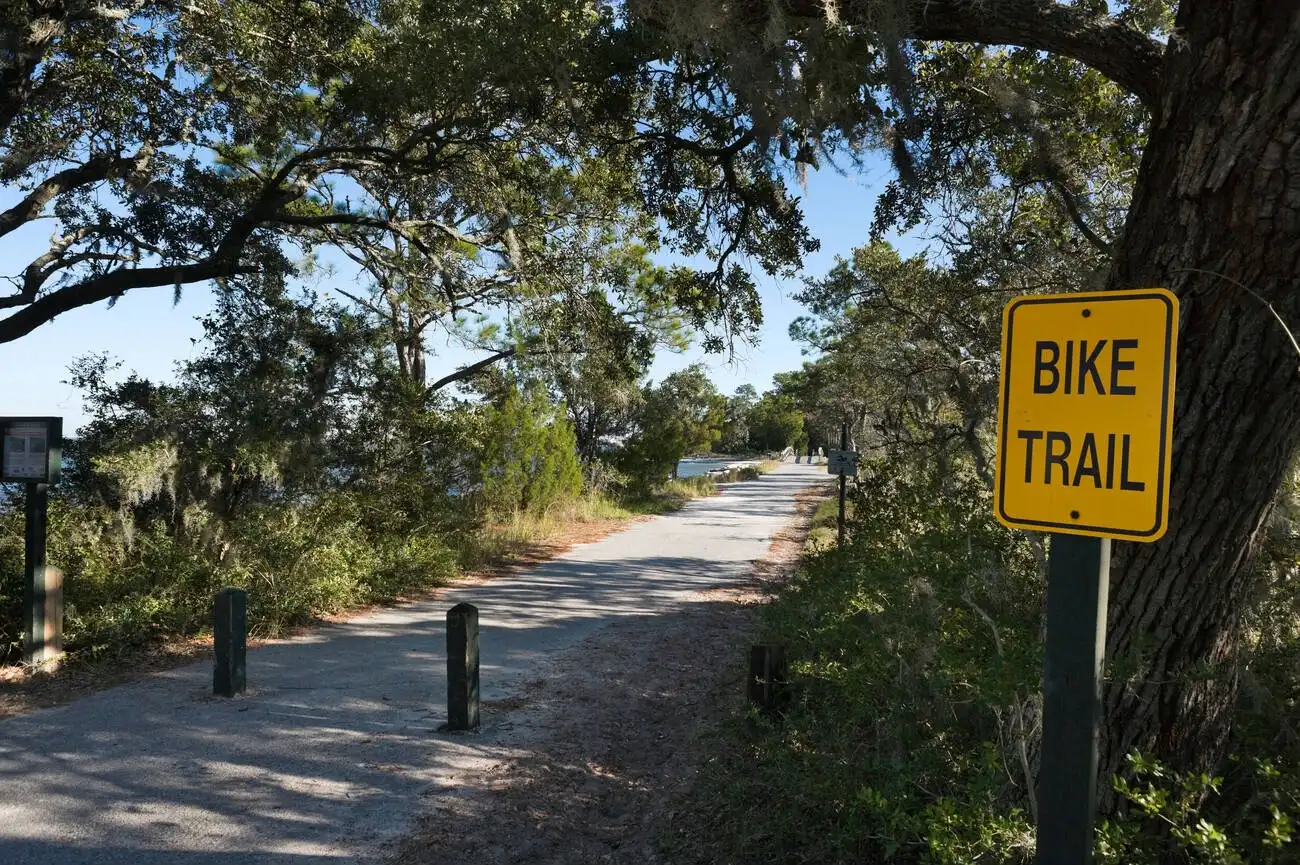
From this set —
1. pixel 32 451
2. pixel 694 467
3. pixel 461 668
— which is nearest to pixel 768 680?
pixel 461 668

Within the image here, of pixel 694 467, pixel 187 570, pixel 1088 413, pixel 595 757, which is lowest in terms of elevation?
pixel 694 467

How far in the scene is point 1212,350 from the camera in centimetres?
313

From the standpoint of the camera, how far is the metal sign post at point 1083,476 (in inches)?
79.0

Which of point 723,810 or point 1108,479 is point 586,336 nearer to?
point 723,810

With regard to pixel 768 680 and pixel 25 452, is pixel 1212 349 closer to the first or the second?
pixel 768 680

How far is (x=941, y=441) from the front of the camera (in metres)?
9.09

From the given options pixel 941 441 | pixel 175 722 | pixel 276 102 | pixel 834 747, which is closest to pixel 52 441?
pixel 175 722

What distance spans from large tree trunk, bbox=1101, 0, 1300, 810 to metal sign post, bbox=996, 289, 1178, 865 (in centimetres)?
124

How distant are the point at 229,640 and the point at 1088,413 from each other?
6.40 m

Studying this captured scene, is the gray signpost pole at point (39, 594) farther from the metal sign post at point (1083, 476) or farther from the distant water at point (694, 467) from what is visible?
the distant water at point (694, 467)

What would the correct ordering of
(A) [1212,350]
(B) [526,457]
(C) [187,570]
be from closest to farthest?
1. (A) [1212,350]
2. (C) [187,570]
3. (B) [526,457]

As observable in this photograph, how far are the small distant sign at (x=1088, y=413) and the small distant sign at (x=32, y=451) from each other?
798cm

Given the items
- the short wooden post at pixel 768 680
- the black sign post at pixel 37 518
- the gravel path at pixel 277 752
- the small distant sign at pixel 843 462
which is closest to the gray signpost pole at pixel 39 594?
the black sign post at pixel 37 518

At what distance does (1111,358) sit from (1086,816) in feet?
3.50
